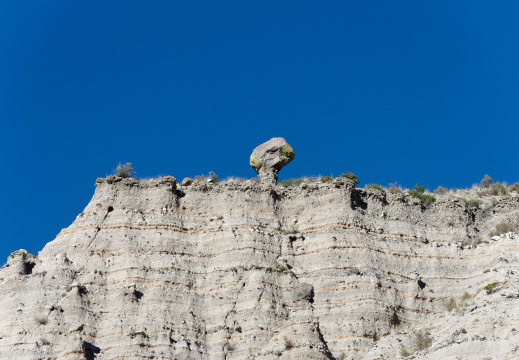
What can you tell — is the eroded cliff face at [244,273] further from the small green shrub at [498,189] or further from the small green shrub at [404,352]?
the small green shrub at [498,189]

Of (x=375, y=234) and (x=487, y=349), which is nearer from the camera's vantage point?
(x=487, y=349)

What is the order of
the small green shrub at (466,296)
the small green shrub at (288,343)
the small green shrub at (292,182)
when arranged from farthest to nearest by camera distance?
the small green shrub at (292,182)
the small green shrub at (466,296)
the small green shrub at (288,343)

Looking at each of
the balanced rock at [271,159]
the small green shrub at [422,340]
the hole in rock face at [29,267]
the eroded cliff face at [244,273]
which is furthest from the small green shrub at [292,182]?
the hole in rock face at [29,267]

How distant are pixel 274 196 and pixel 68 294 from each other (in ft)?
33.1

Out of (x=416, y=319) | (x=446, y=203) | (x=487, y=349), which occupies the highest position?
(x=446, y=203)

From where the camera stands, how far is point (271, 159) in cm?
5184

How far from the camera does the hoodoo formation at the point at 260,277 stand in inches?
1606

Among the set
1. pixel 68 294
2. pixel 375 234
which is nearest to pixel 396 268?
pixel 375 234

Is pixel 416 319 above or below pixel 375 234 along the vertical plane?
below

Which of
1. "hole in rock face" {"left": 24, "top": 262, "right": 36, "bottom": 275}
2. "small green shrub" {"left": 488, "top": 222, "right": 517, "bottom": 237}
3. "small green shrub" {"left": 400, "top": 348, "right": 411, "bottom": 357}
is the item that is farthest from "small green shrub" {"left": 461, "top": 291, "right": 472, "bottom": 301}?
"hole in rock face" {"left": 24, "top": 262, "right": 36, "bottom": 275}

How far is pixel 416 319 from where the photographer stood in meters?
43.2

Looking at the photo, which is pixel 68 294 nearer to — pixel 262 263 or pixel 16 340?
pixel 16 340

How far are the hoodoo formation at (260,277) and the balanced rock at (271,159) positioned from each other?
304 cm

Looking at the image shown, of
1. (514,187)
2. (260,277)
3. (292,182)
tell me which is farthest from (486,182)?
(260,277)
